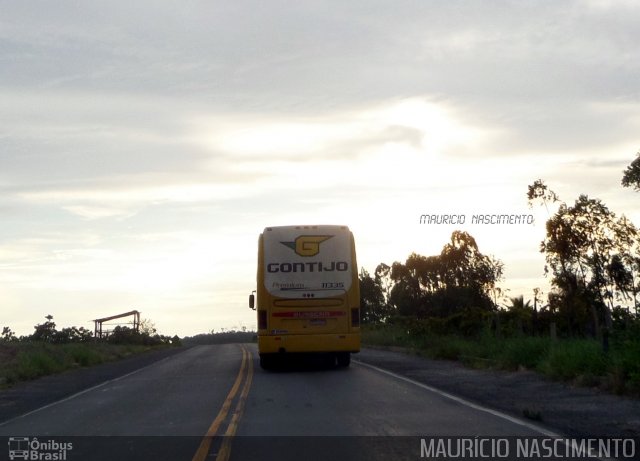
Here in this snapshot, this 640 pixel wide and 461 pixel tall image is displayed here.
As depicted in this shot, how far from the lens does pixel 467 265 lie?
178 feet

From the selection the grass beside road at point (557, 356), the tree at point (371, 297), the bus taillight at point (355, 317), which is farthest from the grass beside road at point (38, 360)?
the tree at point (371, 297)

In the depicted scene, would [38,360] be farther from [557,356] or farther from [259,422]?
→ [259,422]

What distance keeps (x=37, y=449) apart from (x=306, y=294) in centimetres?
1335

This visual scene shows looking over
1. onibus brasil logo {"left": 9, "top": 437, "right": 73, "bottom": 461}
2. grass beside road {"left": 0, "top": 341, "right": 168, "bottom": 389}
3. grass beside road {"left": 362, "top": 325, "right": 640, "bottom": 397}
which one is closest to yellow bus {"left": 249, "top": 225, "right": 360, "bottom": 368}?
grass beside road {"left": 362, "top": 325, "right": 640, "bottom": 397}

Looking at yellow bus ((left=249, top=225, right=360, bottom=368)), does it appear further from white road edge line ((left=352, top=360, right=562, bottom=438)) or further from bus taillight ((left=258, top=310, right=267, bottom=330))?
white road edge line ((left=352, top=360, right=562, bottom=438))

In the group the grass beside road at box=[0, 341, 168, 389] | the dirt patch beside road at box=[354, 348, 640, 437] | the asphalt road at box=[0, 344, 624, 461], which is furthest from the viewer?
the grass beside road at box=[0, 341, 168, 389]

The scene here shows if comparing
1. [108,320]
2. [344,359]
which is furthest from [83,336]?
[344,359]

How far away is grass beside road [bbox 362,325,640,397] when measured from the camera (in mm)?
17062

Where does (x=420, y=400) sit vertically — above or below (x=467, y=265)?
below

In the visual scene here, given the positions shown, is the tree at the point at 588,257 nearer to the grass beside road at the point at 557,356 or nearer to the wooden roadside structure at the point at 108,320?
the grass beside road at the point at 557,356

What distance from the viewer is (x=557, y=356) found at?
20.6 m

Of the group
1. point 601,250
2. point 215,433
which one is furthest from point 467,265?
point 215,433

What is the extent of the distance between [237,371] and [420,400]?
1088cm

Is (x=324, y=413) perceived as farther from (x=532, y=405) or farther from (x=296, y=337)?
(x=296, y=337)
